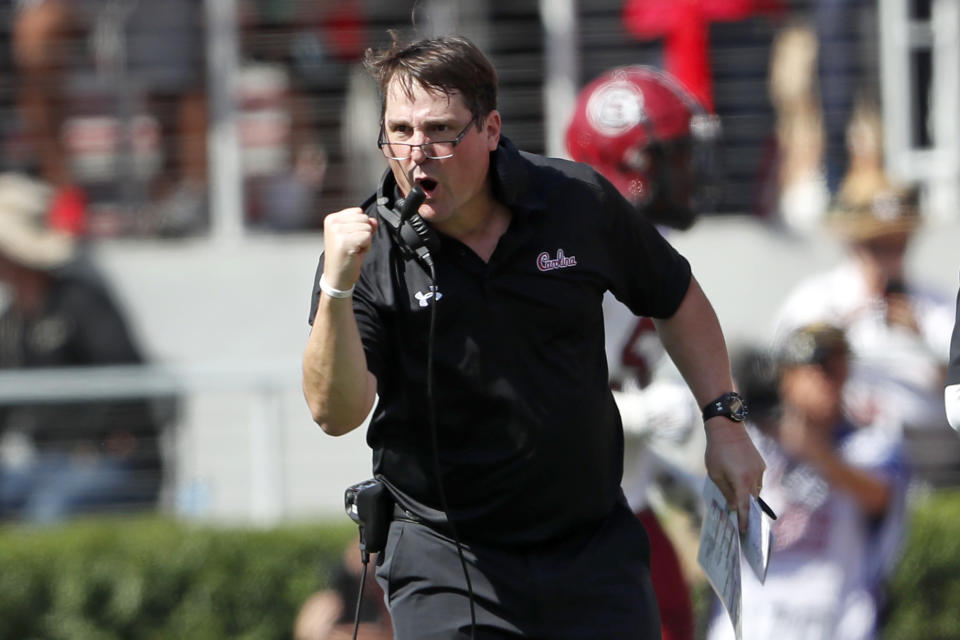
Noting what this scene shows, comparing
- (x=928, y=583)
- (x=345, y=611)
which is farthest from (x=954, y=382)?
(x=928, y=583)

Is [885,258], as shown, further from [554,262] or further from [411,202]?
[411,202]

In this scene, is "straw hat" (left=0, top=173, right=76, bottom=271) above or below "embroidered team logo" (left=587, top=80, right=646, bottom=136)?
below

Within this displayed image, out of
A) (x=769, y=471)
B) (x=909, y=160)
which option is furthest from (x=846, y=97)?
(x=769, y=471)

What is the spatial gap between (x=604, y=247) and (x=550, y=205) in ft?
0.50

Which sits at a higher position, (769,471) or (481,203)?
(481,203)

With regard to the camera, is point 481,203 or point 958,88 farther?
point 958,88

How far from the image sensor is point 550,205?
355cm

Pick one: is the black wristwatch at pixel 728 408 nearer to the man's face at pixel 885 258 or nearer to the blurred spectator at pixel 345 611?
the blurred spectator at pixel 345 611

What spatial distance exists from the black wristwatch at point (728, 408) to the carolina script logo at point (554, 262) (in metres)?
0.53

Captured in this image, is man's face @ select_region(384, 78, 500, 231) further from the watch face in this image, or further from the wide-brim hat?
the wide-brim hat

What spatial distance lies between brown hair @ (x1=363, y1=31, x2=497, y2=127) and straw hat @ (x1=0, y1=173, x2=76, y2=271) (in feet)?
17.8

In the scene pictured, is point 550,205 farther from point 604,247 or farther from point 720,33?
point 720,33

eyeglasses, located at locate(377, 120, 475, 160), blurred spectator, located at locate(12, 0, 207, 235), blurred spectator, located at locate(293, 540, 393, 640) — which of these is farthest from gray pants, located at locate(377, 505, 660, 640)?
blurred spectator, located at locate(12, 0, 207, 235)

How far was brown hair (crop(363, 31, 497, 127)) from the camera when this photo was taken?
3.33 meters
